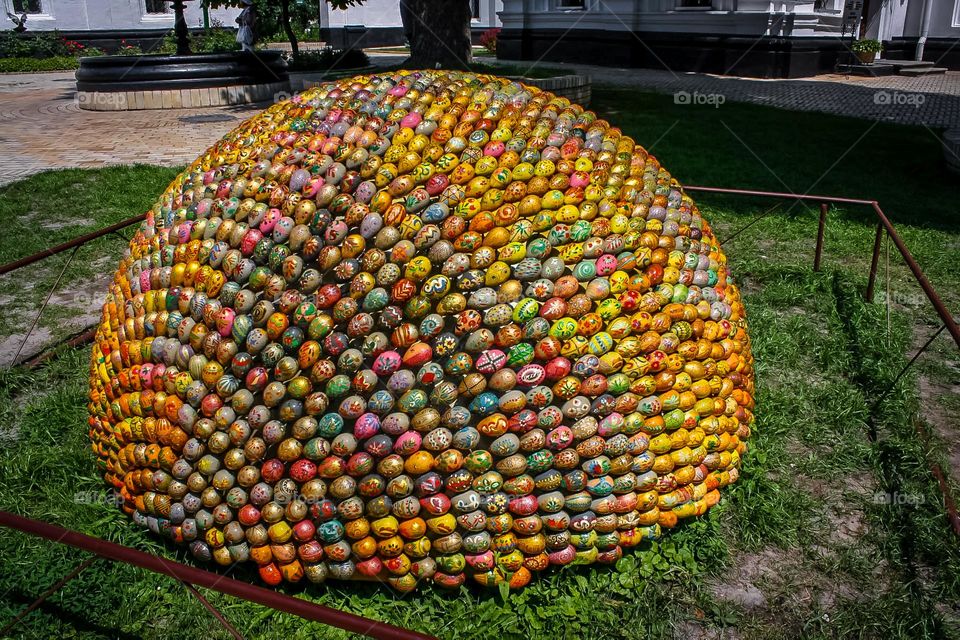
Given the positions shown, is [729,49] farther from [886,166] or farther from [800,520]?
[800,520]

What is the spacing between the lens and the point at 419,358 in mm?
2715

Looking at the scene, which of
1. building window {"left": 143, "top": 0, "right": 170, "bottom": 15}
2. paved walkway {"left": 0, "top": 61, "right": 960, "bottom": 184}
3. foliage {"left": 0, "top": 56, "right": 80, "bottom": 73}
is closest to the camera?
paved walkway {"left": 0, "top": 61, "right": 960, "bottom": 184}

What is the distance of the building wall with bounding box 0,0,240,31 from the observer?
32.5 metres

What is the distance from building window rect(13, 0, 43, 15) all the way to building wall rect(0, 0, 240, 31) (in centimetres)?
28

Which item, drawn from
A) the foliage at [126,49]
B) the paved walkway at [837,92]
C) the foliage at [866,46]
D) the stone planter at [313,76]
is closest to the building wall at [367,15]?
the foliage at [126,49]

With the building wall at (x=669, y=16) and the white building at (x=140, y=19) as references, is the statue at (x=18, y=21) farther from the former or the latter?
the building wall at (x=669, y=16)

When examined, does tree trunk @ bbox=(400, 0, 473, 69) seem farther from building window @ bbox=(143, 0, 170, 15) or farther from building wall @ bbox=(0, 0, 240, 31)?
building window @ bbox=(143, 0, 170, 15)

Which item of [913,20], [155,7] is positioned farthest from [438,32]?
[155,7]

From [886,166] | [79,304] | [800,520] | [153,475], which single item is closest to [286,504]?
[153,475]

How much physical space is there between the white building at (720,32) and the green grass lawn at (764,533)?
14.7 m

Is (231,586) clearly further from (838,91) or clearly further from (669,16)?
(669,16)

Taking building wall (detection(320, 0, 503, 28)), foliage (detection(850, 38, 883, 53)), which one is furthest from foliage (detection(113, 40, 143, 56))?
foliage (detection(850, 38, 883, 53))

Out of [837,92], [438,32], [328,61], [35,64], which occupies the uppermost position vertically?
[438,32]

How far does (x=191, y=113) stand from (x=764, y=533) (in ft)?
51.8
